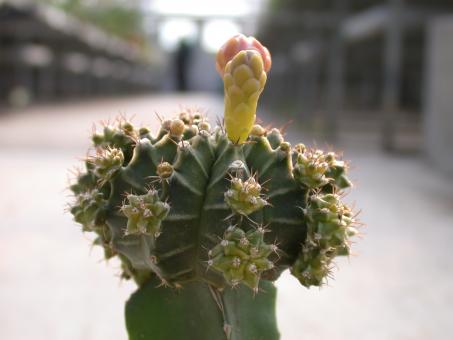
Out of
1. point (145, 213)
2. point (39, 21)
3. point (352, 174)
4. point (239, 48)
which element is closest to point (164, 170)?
point (145, 213)

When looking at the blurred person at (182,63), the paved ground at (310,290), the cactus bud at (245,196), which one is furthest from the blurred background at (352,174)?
the blurred person at (182,63)

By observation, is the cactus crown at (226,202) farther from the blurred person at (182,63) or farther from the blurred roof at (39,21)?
the blurred person at (182,63)

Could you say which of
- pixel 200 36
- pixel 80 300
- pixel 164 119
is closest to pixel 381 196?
pixel 80 300

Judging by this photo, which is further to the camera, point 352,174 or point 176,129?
point 352,174

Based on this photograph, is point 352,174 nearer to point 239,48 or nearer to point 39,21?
point 239,48

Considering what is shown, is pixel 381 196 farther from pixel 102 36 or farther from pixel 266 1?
pixel 102 36

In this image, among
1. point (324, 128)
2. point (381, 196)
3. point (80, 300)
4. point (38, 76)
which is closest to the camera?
point (80, 300)
